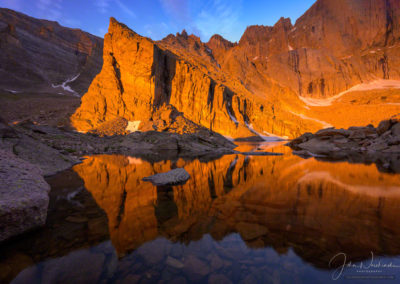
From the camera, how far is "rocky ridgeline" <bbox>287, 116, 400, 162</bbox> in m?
18.3

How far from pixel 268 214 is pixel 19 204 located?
14.7 ft

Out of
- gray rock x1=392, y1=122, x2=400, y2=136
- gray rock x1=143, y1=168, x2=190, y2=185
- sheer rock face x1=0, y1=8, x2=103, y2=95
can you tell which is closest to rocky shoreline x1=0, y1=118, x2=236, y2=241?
gray rock x1=143, y1=168, x2=190, y2=185

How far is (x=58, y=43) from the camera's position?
8419 centimetres

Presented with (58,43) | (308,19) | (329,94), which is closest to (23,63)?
(58,43)

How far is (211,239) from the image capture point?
297 centimetres

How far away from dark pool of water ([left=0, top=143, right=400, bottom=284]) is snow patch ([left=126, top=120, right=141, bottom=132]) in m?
23.1

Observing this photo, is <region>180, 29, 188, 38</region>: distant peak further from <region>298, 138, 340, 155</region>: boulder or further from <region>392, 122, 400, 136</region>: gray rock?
<region>392, 122, 400, 136</region>: gray rock

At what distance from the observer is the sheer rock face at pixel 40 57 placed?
5653cm

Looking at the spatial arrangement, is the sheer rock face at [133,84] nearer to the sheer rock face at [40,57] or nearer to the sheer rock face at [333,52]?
the sheer rock face at [40,57]

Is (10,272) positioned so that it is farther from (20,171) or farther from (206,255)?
(20,171)

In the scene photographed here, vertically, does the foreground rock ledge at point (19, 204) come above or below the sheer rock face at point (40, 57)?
below

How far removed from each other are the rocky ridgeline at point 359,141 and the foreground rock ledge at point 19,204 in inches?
743

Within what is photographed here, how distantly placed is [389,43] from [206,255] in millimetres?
122086
